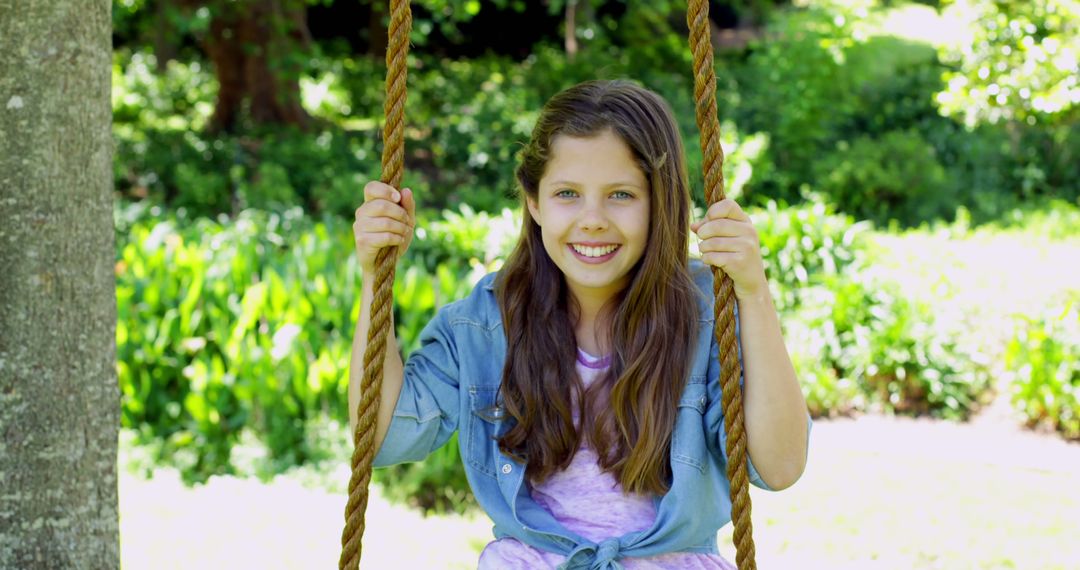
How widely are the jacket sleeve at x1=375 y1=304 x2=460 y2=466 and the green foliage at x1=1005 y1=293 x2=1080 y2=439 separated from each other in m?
4.42

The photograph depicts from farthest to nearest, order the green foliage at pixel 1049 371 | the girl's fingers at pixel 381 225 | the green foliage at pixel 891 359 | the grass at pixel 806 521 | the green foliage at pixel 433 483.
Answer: the green foliage at pixel 891 359 < the green foliage at pixel 1049 371 < the green foliage at pixel 433 483 < the grass at pixel 806 521 < the girl's fingers at pixel 381 225

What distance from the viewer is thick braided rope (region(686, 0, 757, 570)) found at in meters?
2.04

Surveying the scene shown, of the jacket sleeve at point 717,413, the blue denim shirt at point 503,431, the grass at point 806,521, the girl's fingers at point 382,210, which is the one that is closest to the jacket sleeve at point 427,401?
the blue denim shirt at point 503,431

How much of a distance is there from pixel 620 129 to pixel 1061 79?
4.57 meters

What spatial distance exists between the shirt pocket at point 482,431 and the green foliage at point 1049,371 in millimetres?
4401

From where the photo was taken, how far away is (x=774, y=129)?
10664 mm

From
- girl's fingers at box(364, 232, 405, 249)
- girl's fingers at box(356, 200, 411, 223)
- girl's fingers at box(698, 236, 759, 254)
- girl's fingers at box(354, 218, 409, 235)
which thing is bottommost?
girl's fingers at box(698, 236, 759, 254)

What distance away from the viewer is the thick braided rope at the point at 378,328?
2.09m

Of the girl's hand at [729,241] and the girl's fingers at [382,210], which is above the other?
the girl's fingers at [382,210]

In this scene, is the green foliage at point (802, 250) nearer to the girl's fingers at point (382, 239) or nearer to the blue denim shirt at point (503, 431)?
the blue denim shirt at point (503, 431)

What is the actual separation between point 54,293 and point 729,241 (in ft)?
5.30

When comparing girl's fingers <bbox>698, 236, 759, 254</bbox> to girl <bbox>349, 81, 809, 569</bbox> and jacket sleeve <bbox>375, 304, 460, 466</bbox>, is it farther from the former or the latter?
jacket sleeve <bbox>375, 304, 460, 466</bbox>

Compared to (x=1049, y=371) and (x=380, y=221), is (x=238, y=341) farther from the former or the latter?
(x=1049, y=371)

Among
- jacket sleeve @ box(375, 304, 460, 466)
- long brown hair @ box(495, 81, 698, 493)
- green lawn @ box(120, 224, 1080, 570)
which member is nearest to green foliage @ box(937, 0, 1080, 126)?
green lawn @ box(120, 224, 1080, 570)
